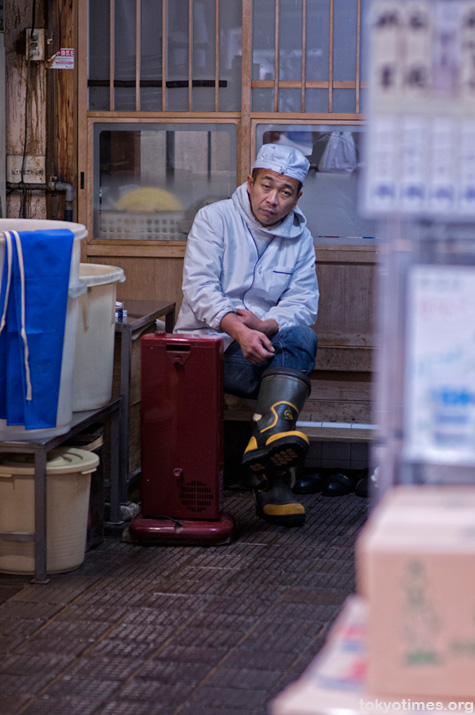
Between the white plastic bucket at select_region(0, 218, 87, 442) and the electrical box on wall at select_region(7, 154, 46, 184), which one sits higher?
the electrical box on wall at select_region(7, 154, 46, 184)

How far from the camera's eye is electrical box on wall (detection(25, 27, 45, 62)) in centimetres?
515

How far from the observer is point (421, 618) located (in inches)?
52.5

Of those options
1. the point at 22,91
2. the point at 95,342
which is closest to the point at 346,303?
the point at 95,342

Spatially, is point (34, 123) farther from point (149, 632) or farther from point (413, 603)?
point (413, 603)

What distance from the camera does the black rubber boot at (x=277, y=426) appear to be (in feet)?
12.3

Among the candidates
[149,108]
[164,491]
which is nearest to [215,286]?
[164,491]

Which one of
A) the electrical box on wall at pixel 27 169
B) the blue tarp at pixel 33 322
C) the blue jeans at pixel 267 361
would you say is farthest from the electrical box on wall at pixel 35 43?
the blue tarp at pixel 33 322

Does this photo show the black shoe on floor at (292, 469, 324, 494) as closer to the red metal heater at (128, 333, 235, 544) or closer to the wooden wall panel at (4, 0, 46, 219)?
the red metal heater at (128, 333, 235, 544)

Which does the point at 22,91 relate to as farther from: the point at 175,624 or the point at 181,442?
the point at 175,624

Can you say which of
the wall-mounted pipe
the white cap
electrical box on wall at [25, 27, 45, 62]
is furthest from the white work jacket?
electrical box on wall at [25, 27, 45, 62]

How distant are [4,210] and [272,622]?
3.15 meters

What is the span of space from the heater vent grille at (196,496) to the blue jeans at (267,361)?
0.60 metres

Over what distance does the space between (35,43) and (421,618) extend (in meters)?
4.53

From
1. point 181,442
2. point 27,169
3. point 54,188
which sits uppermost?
point 27,169
